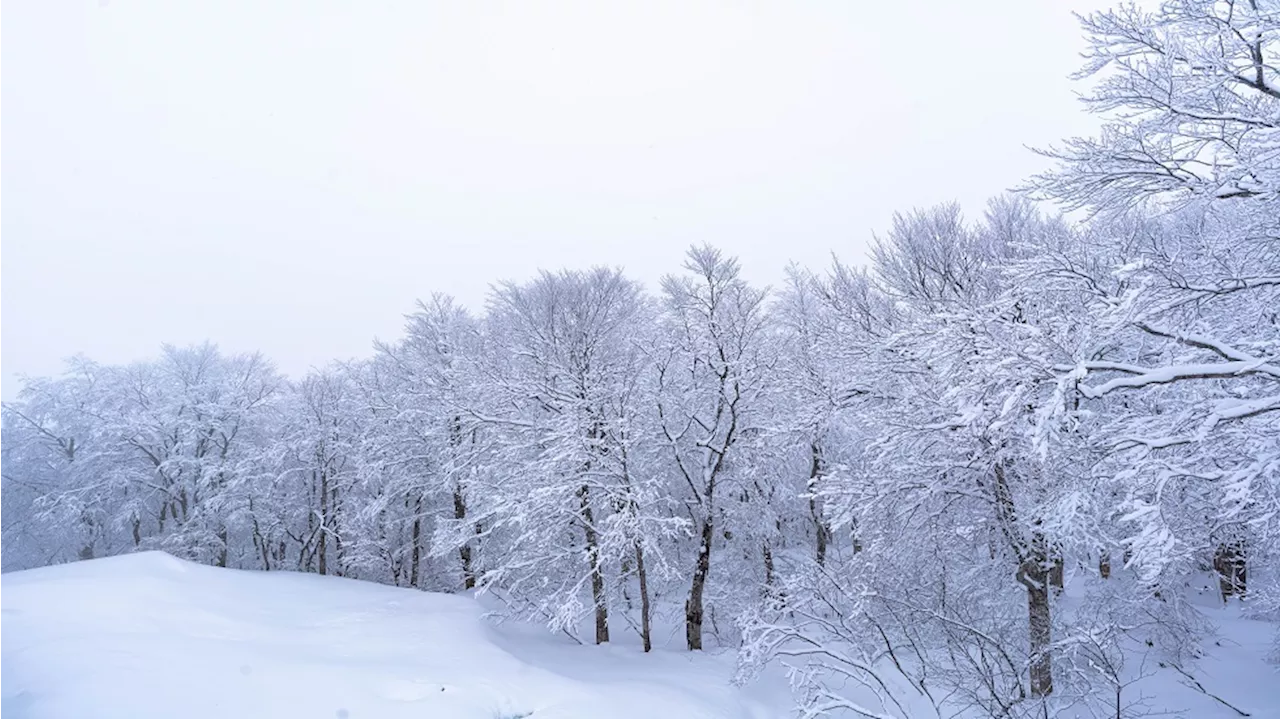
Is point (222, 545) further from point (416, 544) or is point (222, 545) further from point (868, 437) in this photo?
point (868, 437)

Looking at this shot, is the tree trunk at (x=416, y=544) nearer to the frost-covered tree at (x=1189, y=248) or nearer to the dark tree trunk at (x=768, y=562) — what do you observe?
the dark tree trunk at (x=768, y=562)

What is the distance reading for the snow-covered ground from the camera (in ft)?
18.3

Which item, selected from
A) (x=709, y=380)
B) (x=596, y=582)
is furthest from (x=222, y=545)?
(x=709, y=380)

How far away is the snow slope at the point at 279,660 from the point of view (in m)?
5.49

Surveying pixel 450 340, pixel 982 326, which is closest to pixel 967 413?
pixel 982 326

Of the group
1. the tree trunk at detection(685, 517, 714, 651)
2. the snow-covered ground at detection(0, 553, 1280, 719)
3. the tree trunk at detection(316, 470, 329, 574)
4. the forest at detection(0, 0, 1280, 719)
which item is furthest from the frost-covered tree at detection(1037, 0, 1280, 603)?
the tree trunk at detection(316, 470, 329, 574)

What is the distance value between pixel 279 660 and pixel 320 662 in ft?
1.70

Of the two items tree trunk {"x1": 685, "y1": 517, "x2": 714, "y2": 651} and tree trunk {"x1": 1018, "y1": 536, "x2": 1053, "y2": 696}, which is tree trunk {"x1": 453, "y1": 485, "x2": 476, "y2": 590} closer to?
tree trunk {"x1": 685, "y1": 517, "x2": 714, "y2": 651}

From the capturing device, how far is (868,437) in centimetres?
1151

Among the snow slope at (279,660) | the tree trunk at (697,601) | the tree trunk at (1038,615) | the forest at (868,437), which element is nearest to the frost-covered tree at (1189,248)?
the forest at (868,437)

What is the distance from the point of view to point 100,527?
73.6 feet

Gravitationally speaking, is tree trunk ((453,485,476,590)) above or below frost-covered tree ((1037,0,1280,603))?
below

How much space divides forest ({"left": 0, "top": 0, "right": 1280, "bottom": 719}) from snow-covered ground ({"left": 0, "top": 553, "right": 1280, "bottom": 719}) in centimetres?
90

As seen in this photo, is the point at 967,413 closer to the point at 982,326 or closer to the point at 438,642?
the point at 982,326
